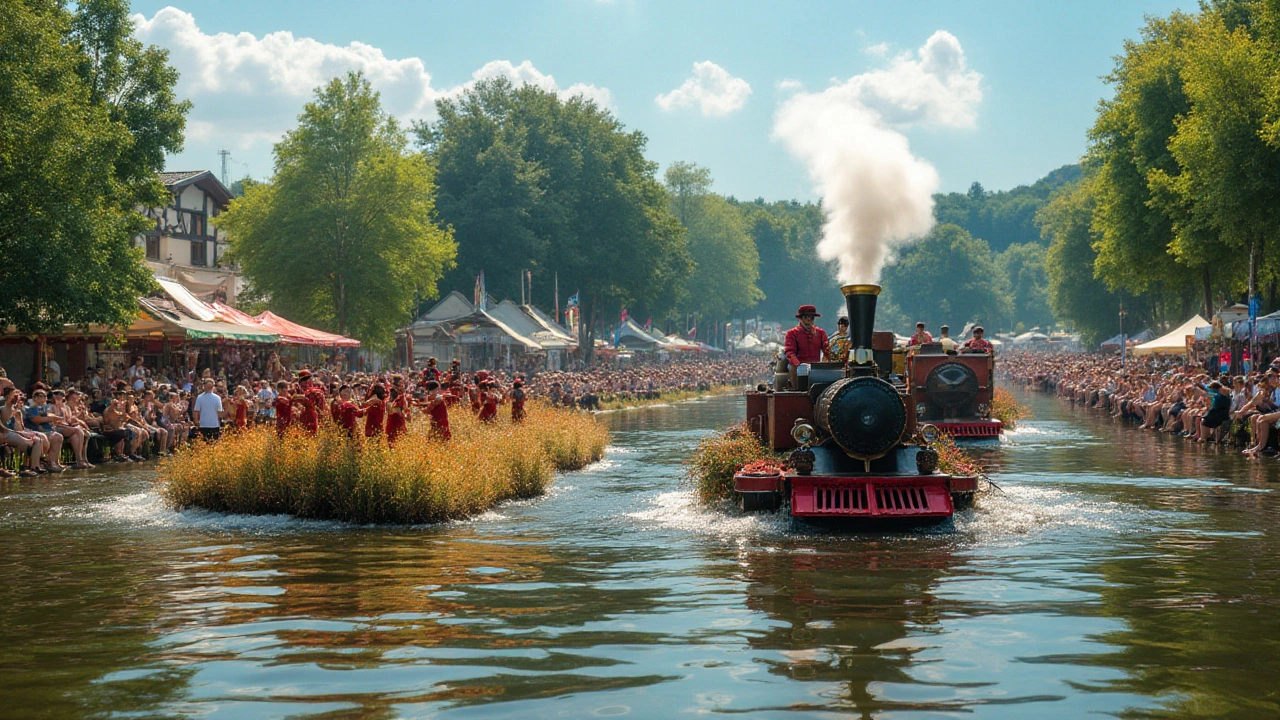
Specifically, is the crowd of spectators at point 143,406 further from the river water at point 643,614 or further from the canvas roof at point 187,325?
the river water at point 643,614

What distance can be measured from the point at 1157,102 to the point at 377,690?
44296mm

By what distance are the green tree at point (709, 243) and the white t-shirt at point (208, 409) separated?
94066 millimetres

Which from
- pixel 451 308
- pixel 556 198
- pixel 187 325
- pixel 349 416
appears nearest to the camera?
pixel 349 416

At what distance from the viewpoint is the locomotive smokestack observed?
15.7 metres

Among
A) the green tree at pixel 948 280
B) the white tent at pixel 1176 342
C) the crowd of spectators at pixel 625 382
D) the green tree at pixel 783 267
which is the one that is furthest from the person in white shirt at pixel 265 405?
the green tree at pixel 948 280

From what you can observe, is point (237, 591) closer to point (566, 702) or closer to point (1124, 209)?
point (566, 702)

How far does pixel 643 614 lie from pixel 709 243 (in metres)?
113

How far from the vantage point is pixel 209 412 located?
27.1 m

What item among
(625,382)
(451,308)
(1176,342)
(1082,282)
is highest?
(1082,282)

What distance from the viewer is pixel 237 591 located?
11.8 meters

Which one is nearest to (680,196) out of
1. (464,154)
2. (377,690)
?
(464,154)

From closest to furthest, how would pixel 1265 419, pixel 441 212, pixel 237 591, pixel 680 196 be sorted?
pixel 237 591, pixel 1265 419, pixel 441 212, pixel 680 196

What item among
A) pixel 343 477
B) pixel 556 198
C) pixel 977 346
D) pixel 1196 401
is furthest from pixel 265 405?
pixel 556 198

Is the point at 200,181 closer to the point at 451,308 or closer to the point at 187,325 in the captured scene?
the point at 451,308
